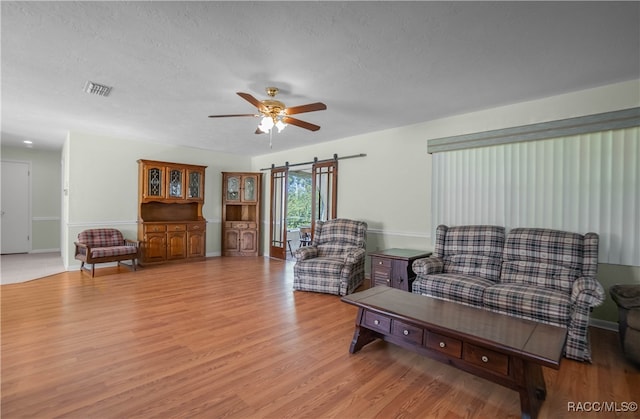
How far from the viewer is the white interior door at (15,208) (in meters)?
6.82

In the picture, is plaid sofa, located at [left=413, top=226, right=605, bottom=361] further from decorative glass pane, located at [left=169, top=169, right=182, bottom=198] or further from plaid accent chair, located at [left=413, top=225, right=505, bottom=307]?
decorative glass pane, located at [left=169, top=169, right=182, bottom=198]

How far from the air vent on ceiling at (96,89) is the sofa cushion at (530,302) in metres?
4.43

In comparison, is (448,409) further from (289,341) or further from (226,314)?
(226,314)

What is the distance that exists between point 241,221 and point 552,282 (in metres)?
5.89

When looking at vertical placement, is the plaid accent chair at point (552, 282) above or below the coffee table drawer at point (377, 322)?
above

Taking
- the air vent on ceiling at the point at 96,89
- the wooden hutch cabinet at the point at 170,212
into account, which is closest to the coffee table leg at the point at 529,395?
the air vent on ceiling at the point at 96,89

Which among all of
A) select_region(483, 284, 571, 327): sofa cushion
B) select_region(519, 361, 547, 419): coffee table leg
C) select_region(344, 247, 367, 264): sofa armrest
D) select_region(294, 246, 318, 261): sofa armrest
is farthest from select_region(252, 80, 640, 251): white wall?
select_region(519, 361, 547, 419): coffee table leg

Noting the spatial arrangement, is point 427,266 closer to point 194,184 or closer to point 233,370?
point 233,370

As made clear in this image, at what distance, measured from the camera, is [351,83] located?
3061 millimetres

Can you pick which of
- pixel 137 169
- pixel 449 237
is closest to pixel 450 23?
pixel 449 237

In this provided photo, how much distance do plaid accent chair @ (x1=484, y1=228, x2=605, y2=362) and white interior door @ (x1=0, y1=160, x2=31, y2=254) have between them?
9548 millimetres

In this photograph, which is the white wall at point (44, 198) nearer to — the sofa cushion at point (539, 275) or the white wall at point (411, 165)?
the white wall at point (411, 165)

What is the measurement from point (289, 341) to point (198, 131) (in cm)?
390

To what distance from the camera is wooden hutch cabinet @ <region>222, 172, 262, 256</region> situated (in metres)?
7.02
